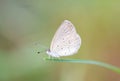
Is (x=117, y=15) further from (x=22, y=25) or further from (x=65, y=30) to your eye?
(x=65, y=30)

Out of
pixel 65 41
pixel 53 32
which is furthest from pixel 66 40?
pixel 53 32

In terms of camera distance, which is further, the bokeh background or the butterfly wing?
the bokeh background

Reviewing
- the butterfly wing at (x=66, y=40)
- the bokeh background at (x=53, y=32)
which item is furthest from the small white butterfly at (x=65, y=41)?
the bokeh background at (x=53, y=32)

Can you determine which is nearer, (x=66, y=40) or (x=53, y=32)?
(x=66, y=40)

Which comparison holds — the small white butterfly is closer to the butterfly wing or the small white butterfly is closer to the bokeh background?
the butterfly wing

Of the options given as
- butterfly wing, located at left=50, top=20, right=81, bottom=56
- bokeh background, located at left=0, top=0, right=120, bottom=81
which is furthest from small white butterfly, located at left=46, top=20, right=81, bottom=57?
bokeh background, located at left=0, top=0, right=120, bottom=81

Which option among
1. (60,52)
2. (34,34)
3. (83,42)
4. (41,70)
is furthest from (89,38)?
(60,52)

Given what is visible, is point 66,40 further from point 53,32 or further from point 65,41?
point 53,32

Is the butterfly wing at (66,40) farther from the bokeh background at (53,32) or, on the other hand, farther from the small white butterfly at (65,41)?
the bokeh background at (53,32)
